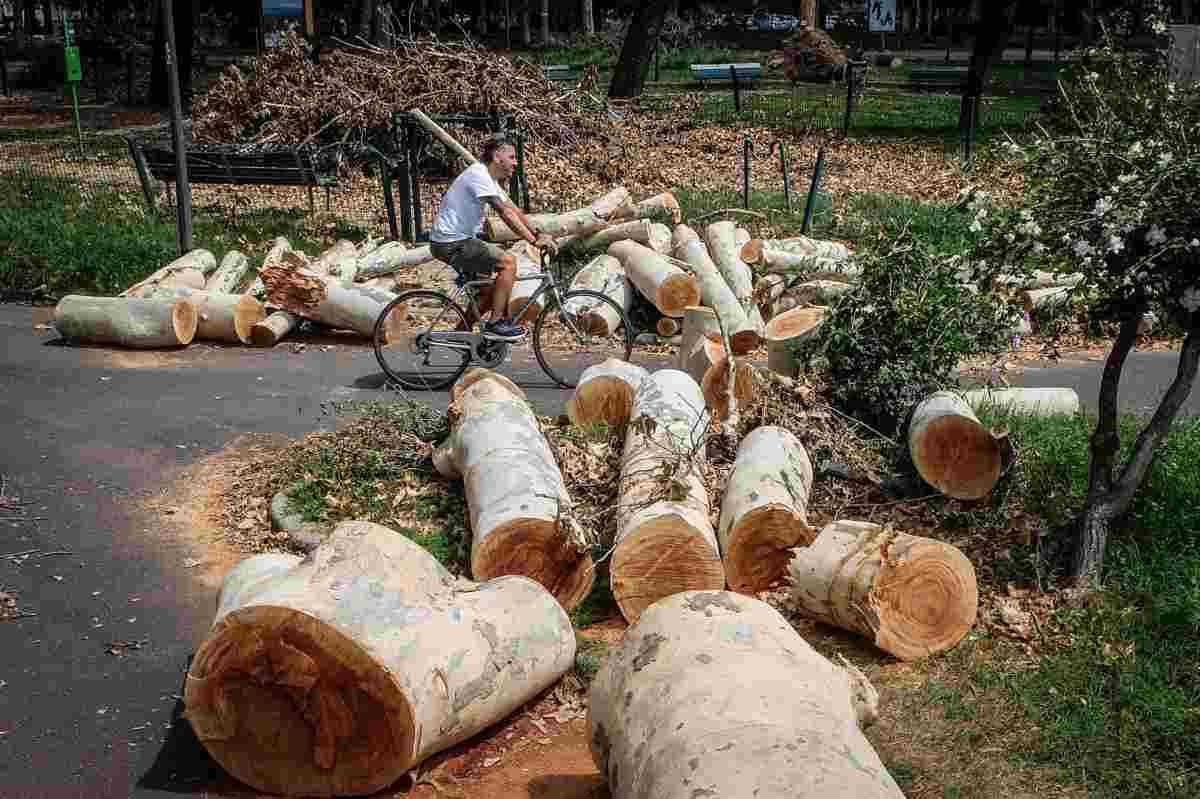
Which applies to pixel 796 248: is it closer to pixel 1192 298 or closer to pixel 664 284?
pixel 664 284

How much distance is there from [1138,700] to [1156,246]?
76.7 inches

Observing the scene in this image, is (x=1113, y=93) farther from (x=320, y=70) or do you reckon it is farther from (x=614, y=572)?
(x=320, y=70)

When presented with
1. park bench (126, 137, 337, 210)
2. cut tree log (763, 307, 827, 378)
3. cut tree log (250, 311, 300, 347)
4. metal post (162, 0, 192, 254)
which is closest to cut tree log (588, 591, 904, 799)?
cut tree log (763, 307, 827, 378)

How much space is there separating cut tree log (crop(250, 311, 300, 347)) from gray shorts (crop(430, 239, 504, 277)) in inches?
91.3

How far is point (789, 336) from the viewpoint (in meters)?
8.72

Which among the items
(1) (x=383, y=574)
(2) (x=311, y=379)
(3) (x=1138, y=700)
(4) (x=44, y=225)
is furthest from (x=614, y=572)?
(4) (x=44, y=225)

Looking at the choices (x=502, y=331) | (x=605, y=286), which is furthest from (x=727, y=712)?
(x=605, y=286)

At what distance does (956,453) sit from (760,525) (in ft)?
4.59

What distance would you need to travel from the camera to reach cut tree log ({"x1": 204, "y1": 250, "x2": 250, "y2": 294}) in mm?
12336

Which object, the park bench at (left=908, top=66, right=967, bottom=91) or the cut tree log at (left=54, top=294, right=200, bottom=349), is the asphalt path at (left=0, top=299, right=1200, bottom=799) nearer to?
the cut tree log at (left=54, top=294, right=200, bottom=349)

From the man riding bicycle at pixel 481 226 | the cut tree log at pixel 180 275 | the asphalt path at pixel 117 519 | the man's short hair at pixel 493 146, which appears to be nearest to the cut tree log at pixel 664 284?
the asphalt path at pixel 117 519

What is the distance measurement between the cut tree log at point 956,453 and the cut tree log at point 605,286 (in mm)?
4078

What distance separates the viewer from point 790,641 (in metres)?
4.64

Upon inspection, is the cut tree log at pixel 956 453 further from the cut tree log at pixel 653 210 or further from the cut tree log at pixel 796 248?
the cut tree log at pixel 653 210
